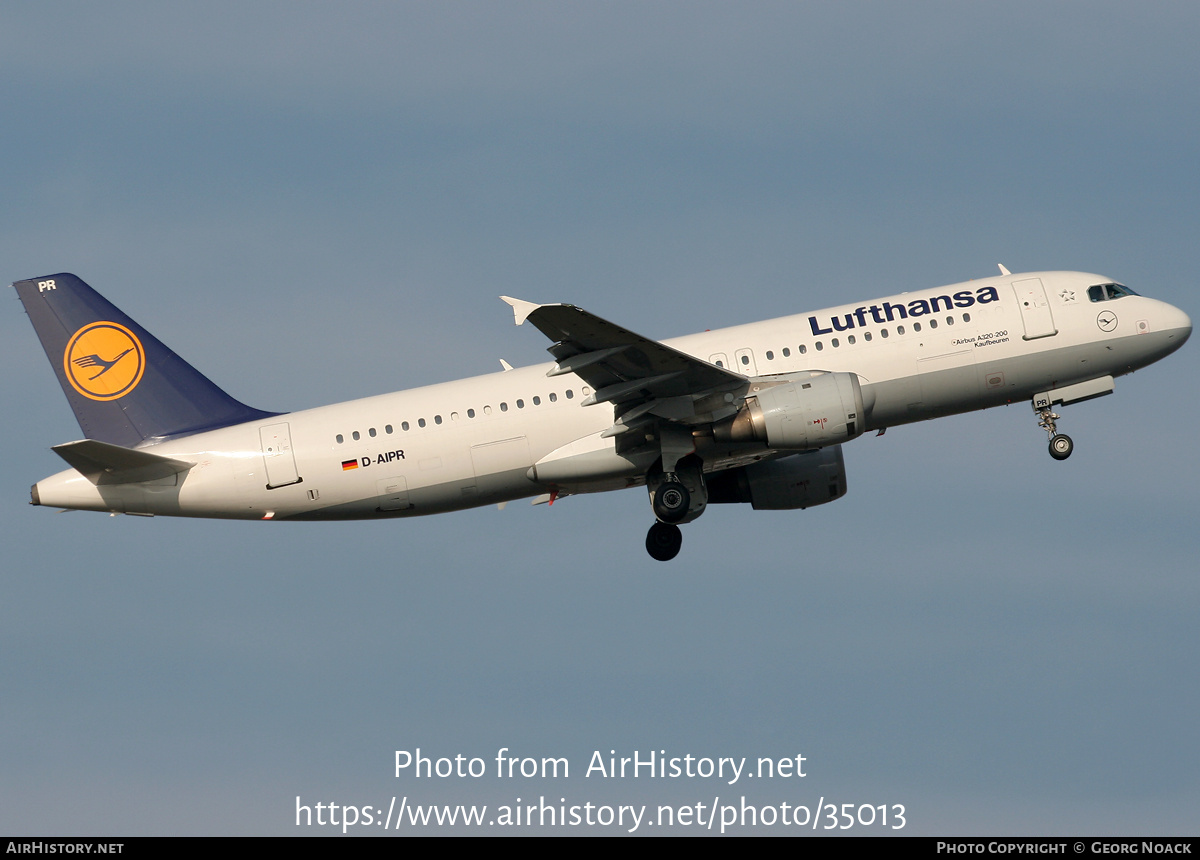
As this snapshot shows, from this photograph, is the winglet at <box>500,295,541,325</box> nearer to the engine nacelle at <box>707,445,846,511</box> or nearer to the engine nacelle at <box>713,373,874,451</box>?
the engine nacelle at <box>713,373,874,451</box>

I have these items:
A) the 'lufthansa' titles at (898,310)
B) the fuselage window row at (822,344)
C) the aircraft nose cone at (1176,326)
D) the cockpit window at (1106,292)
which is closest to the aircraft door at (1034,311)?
the 'lufthansa' titles at (898,310)

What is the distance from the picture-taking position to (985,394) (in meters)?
36.9

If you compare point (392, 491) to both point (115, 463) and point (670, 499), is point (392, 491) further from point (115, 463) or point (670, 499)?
point (670, 499)

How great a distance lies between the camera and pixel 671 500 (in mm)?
36531

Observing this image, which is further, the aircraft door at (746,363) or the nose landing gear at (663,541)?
the nose landing gear at (663,541)

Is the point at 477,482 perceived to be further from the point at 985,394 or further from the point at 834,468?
the point at 985,394

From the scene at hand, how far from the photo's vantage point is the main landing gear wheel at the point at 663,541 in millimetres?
39719

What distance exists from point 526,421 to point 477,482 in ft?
6.93

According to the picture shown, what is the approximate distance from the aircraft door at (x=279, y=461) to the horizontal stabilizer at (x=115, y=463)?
2071mm

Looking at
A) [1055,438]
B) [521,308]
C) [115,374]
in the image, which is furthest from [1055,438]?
[115,374]

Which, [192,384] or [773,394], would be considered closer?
[773,394]

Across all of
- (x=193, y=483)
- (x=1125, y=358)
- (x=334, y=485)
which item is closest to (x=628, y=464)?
(x=334, y=485)

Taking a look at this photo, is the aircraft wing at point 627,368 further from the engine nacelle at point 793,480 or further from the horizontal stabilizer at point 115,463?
the horizontal stabilizer at point 115,463

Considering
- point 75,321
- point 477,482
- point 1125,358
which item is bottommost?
point 477,482
